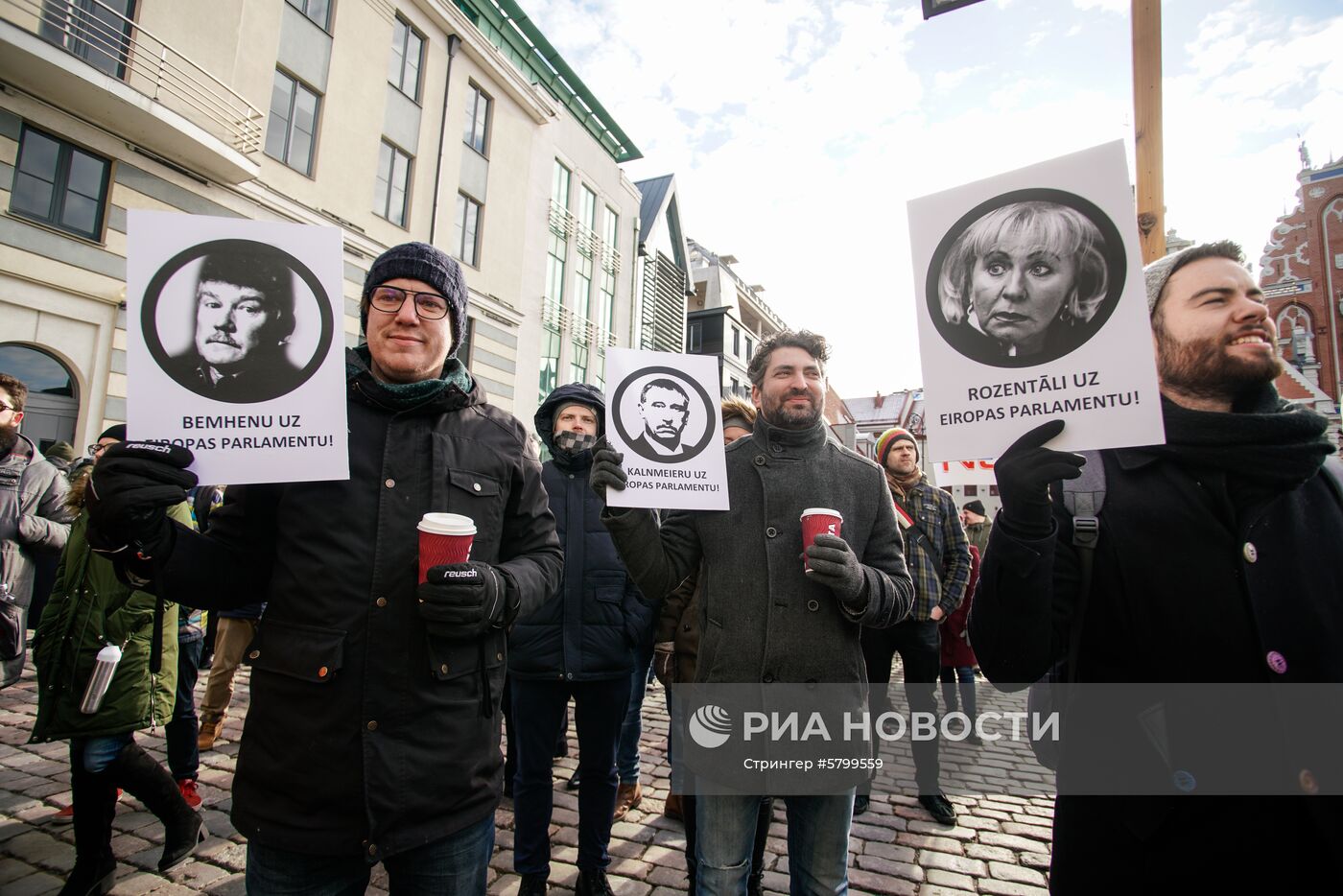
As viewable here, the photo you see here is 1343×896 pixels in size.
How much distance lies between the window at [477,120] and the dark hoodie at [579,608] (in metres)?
17.4

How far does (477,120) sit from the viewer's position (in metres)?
18.5

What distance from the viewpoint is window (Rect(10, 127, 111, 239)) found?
9.33 meters

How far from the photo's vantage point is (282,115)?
42.5 feet

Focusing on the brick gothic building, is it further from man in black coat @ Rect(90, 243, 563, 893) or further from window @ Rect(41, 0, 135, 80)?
window @ Rect(41, 0, 135, 80)

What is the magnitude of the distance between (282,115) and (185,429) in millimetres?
14521

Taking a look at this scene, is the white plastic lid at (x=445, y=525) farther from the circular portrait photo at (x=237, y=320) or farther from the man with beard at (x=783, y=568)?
the man with beard at (x=783, y=568)

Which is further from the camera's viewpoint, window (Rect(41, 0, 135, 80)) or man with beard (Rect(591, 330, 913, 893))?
window (Rect(41, 0, 135, 80))

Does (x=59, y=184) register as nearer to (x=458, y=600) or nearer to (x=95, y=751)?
(x=95, y=751)

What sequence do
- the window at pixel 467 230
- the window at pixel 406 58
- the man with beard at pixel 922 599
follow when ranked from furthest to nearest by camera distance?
1. the window at pixel 467 230
2. the window at pixel 406 58
3. the man with beard at pixel 922 599

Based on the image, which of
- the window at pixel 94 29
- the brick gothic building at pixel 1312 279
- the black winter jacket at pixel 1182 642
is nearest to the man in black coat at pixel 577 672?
the black winter jacket at pixel 1182 642

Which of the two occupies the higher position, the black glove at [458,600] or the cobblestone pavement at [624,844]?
the black glove at [458,600]

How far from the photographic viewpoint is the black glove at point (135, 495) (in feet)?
5.14

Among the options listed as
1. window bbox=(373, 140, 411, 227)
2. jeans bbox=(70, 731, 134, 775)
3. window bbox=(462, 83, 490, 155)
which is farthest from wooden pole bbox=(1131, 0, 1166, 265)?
window bbox=(462, 83, 490, 155)

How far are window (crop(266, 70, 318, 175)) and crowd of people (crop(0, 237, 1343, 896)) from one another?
44.4 feet
